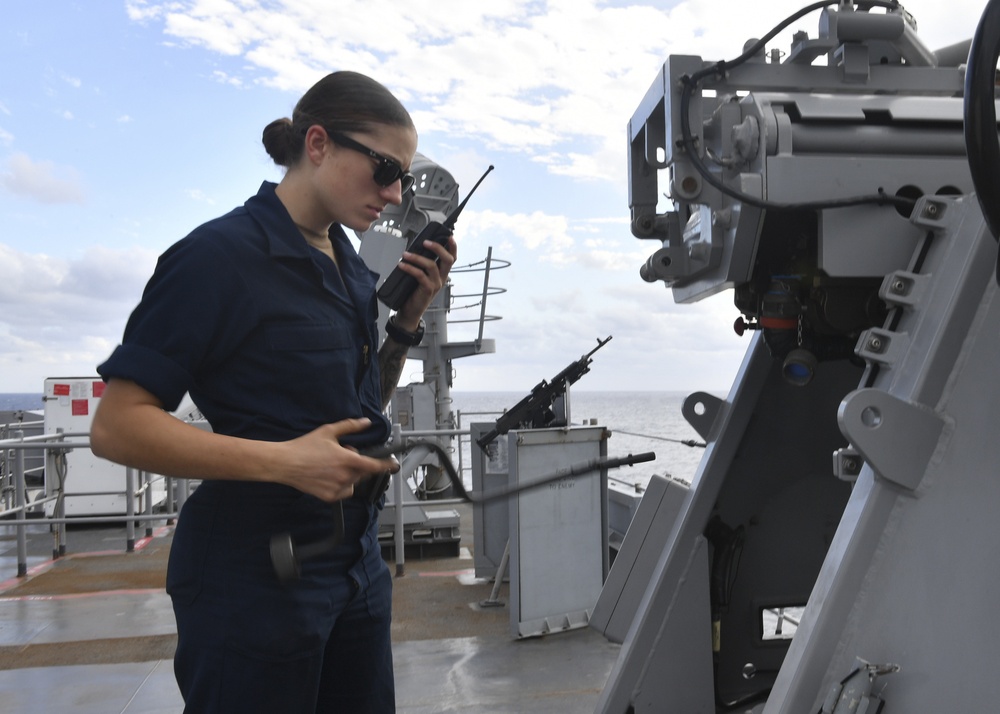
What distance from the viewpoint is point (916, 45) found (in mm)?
2002

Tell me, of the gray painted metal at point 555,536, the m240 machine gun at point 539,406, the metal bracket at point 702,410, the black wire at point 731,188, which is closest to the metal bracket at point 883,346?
the black wire at point 731,188

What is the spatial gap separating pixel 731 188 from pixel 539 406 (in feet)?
12.5

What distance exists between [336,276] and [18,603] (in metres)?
5.32

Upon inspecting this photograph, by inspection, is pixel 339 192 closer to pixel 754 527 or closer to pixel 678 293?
pixel 678 293

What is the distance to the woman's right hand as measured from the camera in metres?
1.48

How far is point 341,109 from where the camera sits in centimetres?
173

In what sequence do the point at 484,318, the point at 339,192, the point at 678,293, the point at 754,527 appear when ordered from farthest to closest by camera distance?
the point at 484,318, the point at 754,527, the point at 678,293, the point at 339,192

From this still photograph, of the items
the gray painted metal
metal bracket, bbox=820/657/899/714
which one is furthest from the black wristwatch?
the gray painted metal

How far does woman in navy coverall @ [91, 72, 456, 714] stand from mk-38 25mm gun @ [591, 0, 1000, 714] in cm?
73

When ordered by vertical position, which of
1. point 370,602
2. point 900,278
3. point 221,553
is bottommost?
point 370,602

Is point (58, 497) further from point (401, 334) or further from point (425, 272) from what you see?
point (425, 272)

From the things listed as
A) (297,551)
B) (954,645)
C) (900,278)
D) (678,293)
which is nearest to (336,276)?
(297,551)

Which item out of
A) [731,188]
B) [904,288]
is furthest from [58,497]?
A: [904,288]

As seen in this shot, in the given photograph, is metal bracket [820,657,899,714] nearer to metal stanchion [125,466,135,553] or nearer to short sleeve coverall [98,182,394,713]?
short sleeve coverall [98,182,394,713]
